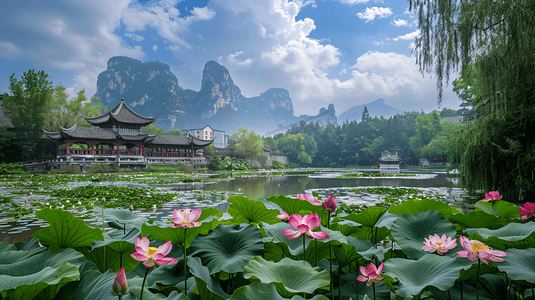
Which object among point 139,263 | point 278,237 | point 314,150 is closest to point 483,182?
point 278,237

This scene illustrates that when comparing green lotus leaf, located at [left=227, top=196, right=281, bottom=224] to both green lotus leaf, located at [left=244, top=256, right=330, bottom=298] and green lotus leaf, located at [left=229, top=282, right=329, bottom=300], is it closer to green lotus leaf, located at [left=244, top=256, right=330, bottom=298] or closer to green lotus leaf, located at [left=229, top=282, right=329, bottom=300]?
green lotus leaf, located at [left=244, top=256, right=330, bottom=298]

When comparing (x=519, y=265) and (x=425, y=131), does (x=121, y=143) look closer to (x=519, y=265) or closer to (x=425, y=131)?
(x=519, y=265)

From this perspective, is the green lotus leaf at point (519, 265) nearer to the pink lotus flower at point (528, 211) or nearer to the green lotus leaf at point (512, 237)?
the green lotus leaf at point (512, 237)

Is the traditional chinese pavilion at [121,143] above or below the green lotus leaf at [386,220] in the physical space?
above

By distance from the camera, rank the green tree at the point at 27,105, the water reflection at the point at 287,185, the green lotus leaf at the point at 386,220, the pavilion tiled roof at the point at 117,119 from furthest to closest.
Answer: the pavilion tiled roof at the point at 117,119, the green tree at the point at 27,105, the water reflection at the point at 287,185, the green lotus leaf at the point at 386,220

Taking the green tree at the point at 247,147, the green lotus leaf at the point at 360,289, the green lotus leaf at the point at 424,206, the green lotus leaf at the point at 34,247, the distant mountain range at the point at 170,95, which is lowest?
the green lotus leaf at the point at 360,289

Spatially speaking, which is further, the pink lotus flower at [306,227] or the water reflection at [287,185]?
the water reflection at [287,185]

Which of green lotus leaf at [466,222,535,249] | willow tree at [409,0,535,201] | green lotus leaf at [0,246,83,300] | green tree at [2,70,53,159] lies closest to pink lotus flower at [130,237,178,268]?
green lotus leaf at [0,246,83,300]

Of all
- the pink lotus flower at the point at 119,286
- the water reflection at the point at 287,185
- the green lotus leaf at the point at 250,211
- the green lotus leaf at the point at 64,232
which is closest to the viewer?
the pink lotus flower at the point at 119,286

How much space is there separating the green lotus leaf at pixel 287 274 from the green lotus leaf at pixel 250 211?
382 mm

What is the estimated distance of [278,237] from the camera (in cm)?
86

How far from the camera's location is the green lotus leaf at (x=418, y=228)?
2.94 ft

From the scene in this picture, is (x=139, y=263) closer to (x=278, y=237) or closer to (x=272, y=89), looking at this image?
(x=278, y=237)

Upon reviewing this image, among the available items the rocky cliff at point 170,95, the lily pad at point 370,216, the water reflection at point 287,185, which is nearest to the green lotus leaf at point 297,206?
the lily pad at point 370,216
